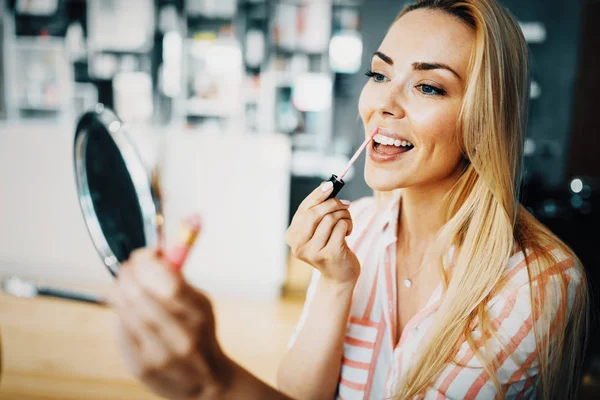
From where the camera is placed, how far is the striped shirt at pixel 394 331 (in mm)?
791

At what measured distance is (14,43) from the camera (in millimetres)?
5164

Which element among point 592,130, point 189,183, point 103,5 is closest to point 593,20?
point 592,130

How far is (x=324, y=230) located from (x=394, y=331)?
0.33 metres

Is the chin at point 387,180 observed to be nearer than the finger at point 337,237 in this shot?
No

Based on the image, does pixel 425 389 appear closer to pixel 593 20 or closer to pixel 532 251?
pixel 532 251

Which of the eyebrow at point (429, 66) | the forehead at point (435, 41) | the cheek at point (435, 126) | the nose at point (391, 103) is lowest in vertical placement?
the cheek at point (435, 126)

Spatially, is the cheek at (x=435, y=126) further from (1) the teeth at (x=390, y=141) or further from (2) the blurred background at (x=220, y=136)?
(2) the blurred background at (x=220, y=136)

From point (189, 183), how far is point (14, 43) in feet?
12.0

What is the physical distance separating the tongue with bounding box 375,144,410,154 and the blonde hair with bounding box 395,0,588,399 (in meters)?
0.12

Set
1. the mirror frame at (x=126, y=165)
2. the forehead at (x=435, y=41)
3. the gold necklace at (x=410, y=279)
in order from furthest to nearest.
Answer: the gold necklace at (x=410, y=279), the forehead at (x=435, y=41), the mirror frame at (x=126, y=165)

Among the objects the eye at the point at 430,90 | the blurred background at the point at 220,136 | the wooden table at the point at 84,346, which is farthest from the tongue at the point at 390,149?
the wooden table at the point at 84,346

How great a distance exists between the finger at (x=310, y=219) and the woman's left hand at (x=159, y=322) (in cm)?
40

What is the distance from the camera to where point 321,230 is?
777 mm

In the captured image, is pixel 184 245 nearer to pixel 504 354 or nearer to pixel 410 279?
pixel 504 354
